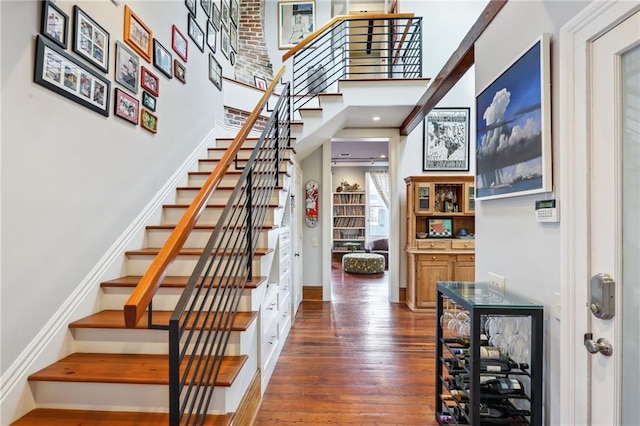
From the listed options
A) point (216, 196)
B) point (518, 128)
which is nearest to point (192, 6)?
point (216, 196)

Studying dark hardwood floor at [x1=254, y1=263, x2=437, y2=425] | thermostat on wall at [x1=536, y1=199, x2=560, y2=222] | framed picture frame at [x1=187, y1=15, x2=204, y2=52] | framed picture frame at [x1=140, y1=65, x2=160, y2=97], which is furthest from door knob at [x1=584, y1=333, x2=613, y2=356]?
framed picture frame at [x1=187, y1=15, x2=204, y2=52]

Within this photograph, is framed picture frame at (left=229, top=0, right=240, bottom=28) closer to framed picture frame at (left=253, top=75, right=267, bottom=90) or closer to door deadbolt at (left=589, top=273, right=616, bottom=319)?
framed picture frame at (left=253, top=75, right=267, bottom=90)

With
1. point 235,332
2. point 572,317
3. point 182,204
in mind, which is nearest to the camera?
point 572,317

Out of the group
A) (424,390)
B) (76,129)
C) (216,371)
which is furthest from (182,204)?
(424,390)

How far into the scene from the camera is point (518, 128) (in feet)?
4.99

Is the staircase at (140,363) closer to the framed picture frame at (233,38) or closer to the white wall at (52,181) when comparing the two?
the white wall at (52,181)

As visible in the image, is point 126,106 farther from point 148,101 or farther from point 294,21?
point 294,21

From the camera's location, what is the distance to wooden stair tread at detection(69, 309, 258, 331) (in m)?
1.71

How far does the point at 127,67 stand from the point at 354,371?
306 centimetres

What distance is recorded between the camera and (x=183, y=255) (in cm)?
216

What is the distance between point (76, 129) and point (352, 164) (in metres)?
7.56

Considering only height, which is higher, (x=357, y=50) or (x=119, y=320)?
(x=357, y=50)

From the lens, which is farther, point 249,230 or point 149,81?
point 149,81

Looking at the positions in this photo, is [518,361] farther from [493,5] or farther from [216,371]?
[493,5]
